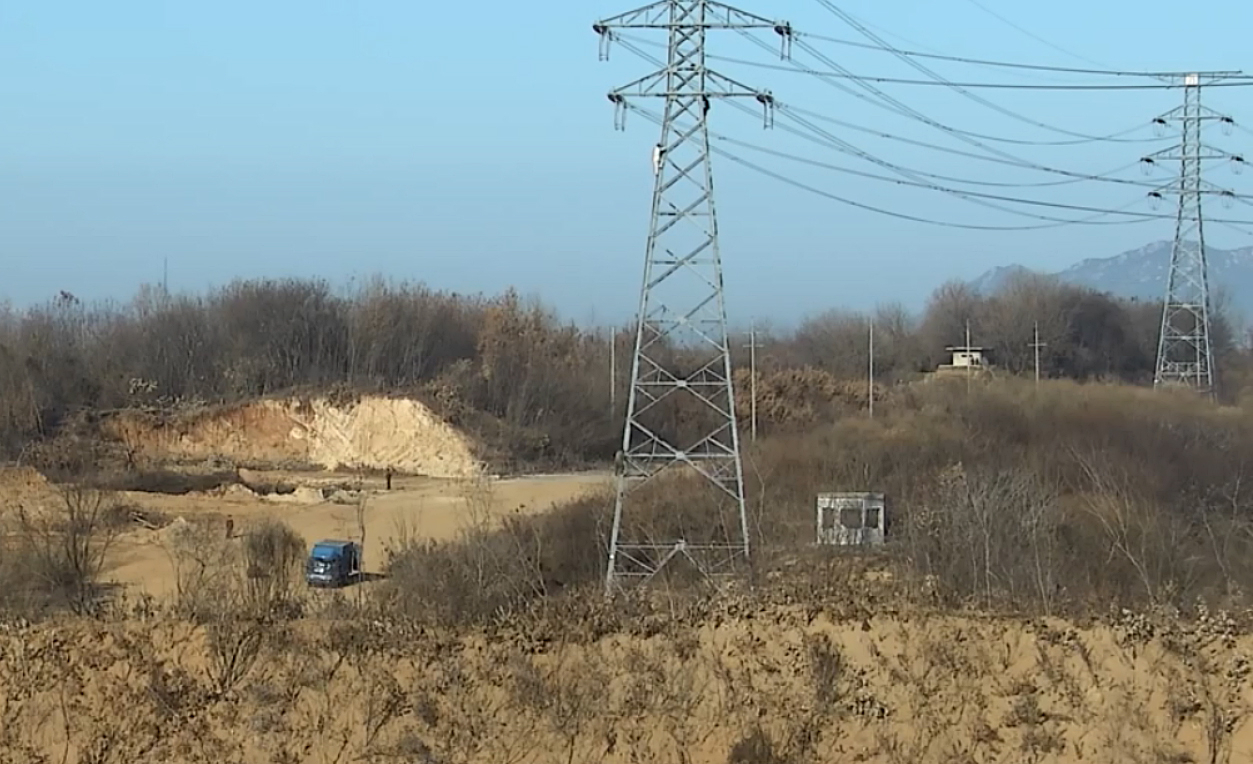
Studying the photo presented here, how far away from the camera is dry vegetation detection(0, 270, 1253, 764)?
10.5m

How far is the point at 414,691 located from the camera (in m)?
11.3

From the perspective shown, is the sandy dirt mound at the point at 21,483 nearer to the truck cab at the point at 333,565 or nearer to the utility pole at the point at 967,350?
the truck cab at the point at 333,565

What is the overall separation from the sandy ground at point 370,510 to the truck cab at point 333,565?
245cm

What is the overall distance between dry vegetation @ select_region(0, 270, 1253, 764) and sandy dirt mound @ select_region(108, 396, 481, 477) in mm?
20427

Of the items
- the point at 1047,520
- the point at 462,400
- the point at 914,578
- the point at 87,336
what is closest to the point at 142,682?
the point at 914,578

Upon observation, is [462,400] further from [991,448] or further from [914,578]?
[914,578]

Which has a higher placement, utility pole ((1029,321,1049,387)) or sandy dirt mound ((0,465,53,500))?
utility pole ((1029,321,1049,387))

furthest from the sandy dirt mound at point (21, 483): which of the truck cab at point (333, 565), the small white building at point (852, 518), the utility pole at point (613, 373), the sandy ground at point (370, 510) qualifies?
the small white building at point (852, 518)

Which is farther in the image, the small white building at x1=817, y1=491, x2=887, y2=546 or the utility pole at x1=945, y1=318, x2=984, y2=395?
the utility pole at x1=945, y1=318, x2=984, y2=395

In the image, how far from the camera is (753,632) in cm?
1261

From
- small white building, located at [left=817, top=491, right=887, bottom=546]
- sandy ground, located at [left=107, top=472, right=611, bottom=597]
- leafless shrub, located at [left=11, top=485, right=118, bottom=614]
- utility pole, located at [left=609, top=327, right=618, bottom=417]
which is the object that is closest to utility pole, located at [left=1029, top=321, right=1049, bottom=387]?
utility pole, located at [left=609, top=327, right=618, bottom=417]

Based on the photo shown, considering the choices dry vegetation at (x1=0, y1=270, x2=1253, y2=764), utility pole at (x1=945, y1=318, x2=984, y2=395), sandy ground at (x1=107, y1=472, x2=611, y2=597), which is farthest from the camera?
utility pole at (x1=945, y1=318, x2=984, y2=395)

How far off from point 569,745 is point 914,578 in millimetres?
8559

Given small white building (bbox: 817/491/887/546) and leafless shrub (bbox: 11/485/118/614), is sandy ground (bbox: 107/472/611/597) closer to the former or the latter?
leafless shrub (bbox: 11/485/118/614)
